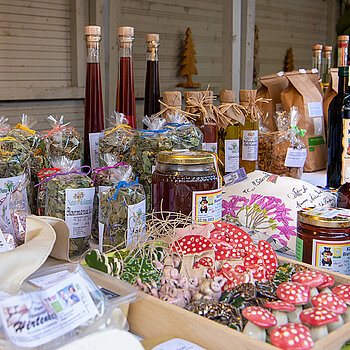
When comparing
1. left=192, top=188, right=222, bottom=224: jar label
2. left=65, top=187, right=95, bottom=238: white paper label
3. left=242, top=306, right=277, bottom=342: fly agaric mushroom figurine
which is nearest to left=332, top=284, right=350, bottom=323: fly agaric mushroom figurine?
left=242, top=306, right=277, bottom=342: fly agaric mushroom figurine

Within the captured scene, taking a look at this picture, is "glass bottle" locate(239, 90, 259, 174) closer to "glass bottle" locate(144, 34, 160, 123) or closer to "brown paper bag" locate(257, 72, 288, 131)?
"glass bottle" locate(144, 34, 160, 123)

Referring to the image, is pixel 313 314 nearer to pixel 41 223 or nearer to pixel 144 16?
pixel 41 223

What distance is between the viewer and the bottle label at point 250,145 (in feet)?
5.78

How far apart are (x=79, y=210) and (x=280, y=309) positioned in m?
0.56

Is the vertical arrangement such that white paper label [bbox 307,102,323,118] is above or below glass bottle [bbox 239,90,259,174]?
above

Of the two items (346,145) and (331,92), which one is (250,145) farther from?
(331,92)

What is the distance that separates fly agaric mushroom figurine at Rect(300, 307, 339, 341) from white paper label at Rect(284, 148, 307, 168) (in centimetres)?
123

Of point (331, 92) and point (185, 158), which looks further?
point (331, 92)

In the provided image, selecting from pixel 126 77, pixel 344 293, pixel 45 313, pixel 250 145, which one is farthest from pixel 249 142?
pixel 45 313

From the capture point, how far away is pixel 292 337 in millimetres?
655

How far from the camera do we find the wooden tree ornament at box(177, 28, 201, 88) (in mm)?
4309

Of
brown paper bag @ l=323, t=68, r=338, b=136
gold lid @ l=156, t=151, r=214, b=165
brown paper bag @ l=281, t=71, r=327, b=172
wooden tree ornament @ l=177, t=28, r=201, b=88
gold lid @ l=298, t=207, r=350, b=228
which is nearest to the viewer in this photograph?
gold lid @ l=298, t=207, r=350, b=228

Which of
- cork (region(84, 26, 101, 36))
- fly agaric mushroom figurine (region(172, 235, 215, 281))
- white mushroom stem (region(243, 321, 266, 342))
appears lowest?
white mushroom stem (region(243, 321, 266, 342))

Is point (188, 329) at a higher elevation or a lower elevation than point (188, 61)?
lower
